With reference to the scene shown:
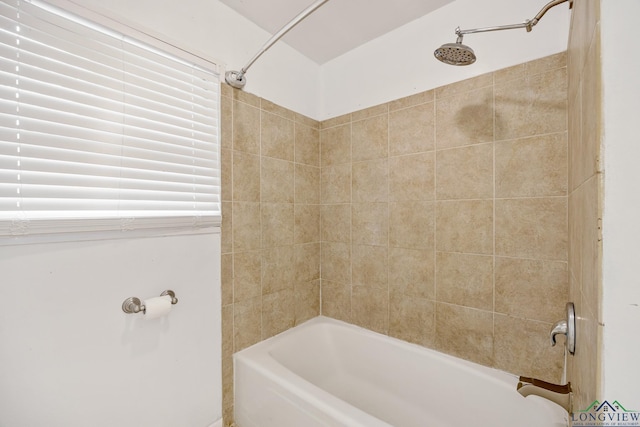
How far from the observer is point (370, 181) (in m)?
1.74

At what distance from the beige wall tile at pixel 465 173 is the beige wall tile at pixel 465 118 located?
47 mm

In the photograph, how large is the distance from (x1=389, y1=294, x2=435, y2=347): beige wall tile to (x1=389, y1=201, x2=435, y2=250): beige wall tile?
0.34 m

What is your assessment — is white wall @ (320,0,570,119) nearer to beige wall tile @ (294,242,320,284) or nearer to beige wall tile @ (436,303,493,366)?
beige wall tile @ (294,242,320,284)

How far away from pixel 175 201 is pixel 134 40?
2.27 ft

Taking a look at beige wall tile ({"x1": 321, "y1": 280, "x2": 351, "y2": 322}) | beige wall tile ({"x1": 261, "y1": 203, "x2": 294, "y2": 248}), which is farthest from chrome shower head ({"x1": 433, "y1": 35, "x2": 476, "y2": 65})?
beige wall tile ({"x1": 321, "y1": 280, "x2": 351, "y2": 322})

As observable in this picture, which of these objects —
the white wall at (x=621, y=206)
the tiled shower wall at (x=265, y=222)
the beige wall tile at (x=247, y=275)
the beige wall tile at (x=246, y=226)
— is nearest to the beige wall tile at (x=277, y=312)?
the tiled shower wall at (x=265, y=222)

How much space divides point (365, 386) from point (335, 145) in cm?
165

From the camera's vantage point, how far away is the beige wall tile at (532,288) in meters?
1.14

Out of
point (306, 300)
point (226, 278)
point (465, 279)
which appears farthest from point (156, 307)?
point (465, 279)

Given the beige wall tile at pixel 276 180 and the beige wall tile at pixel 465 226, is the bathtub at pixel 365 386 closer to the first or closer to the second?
the beige wall tile at pixel 465 226

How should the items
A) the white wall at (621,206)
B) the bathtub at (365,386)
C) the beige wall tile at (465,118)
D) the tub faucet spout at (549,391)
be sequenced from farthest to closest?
the beige wall tile at (465,118), the bathtub at (365,386), the tub faucet spout at (549,391), the white wall at (621,206)

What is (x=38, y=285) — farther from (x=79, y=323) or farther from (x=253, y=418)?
(x=253, y=418)

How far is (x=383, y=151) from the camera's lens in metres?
1.68

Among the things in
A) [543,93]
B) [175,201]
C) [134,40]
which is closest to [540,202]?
[543,93]
